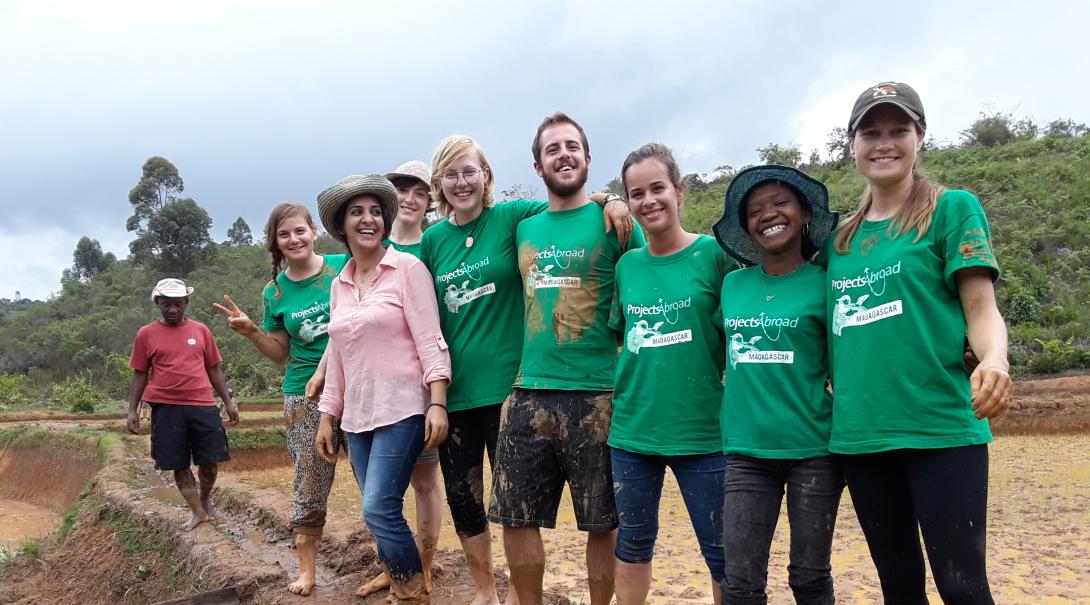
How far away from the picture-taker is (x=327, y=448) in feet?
11.7

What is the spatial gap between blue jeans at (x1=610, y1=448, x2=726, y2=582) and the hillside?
12.4m

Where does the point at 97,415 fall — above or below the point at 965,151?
below

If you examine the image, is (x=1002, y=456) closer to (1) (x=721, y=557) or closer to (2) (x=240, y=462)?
(1) (x=721, y=557)

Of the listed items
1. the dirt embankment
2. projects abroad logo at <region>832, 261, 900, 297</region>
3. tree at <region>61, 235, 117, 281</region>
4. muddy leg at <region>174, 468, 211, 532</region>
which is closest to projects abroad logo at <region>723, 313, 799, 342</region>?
projects abroad logo at <region>832, 261, 900, 297</region>

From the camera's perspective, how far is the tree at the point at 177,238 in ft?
134

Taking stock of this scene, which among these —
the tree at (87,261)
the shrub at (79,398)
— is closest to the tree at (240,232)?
the tree at (87,261)

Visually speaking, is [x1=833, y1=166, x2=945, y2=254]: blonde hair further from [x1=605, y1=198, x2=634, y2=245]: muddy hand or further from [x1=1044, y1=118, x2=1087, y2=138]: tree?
[x1=1044, y1=118, x2=1087, y2=138]: tree

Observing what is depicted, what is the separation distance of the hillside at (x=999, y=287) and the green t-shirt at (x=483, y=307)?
11923 millimetres

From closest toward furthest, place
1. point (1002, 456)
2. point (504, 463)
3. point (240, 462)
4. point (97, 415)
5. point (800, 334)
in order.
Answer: point (800, 334), point (504, 463), point (1002, 456), point (240, 462), point (97, 415)

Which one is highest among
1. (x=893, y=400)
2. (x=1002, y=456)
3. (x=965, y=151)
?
(x=965, y=151)

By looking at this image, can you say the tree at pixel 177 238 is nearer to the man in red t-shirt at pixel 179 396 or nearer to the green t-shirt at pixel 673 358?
the man in red t-shirt at pixel 179 396

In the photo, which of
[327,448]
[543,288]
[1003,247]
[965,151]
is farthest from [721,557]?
[965,151]

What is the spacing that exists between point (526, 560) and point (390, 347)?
1.04m

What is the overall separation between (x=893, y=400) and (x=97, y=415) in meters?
19.6
